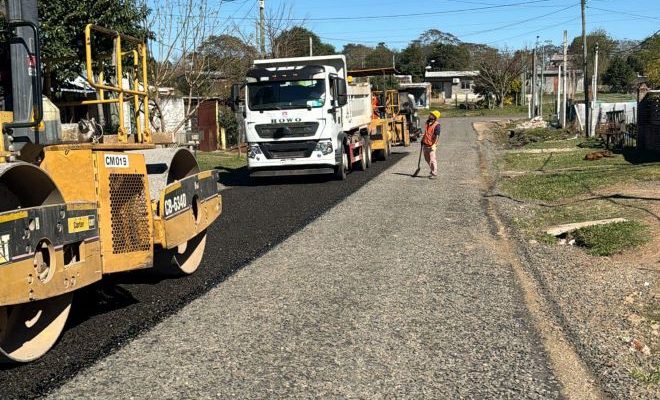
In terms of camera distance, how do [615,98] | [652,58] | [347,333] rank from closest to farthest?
[347,333], [652,58], [615,98]

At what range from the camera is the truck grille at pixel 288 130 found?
667 inches

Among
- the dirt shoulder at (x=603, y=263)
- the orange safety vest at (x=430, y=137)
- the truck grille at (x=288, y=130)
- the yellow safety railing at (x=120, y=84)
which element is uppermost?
the yellow safety railing at (x=120, y=84)

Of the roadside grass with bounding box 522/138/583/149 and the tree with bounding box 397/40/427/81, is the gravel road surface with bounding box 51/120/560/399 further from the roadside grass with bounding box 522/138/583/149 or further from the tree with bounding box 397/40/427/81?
the tree with bounding box 397/40/427/81

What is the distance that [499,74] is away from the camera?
83.0 metres

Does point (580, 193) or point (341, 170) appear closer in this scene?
point (580, 193)

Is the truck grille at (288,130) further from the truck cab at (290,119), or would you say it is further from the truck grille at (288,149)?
the truck grille at (288,149)

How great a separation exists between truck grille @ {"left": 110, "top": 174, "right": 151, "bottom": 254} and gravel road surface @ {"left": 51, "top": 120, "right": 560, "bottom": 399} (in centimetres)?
75

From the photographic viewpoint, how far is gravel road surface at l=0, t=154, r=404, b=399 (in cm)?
500

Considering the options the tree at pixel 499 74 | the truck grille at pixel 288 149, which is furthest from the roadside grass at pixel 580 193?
the tree at pixel 499 74

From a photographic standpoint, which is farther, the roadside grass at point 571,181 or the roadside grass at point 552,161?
the roadside grass at point 552,161

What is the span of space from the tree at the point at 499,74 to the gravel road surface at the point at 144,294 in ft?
237

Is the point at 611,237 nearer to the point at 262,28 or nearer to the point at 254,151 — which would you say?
the point at 254,151

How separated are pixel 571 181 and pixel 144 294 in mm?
11508

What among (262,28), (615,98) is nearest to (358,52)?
(615,98)
